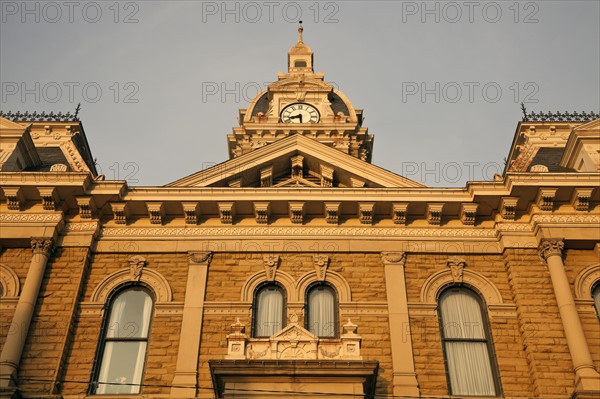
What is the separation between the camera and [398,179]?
18.6m

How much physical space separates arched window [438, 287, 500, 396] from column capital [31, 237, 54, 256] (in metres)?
8.62

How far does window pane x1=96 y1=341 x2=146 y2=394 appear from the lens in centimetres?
1571

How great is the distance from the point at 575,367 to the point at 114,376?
9.12 meters

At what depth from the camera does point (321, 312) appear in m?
17.0

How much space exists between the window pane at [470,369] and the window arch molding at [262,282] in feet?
11.4

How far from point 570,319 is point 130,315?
9.16 metres

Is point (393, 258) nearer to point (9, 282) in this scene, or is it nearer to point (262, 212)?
point (262, 212)

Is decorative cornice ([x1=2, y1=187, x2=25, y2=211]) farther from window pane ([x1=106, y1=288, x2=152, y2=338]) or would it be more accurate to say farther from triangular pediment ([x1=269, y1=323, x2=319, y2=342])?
triangular pediment ([x1=269, y1=323, x2=319, y2=342])

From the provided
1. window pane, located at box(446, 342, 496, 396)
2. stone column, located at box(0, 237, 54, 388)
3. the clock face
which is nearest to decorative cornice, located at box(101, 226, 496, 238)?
stone column, located at box(0, 237, 54, 388)

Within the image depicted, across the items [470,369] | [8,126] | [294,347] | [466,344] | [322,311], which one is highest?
[8,126]

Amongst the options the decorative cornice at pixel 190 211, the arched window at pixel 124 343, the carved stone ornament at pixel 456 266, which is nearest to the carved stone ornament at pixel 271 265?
the decorative cornice at pixel 190 211

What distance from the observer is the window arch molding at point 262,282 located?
55.7 ft

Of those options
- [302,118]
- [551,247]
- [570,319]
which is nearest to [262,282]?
[551,247]

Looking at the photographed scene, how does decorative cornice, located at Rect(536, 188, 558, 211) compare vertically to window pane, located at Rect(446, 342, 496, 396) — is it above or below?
above
